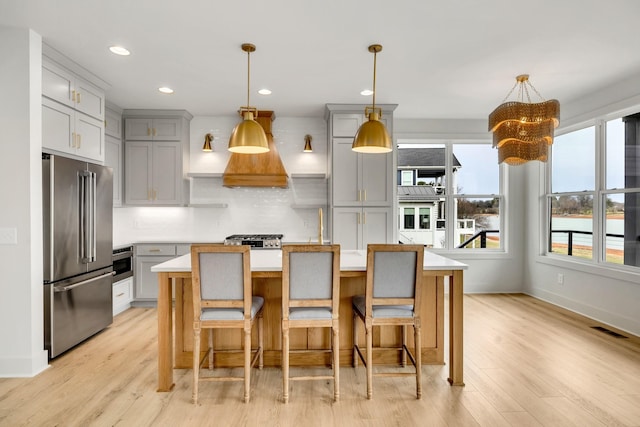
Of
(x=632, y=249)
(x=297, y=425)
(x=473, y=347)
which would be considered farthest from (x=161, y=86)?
(x=632, y=249)

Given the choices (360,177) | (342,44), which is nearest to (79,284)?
(342,44)

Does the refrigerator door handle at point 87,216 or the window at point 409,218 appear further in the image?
the window at point 409,218

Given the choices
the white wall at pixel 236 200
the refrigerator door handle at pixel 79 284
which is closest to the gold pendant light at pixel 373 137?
the white wall at pixel 236 200

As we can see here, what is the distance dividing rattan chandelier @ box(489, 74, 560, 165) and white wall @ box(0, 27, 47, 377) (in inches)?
152

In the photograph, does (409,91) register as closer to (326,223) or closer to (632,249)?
(326,223)

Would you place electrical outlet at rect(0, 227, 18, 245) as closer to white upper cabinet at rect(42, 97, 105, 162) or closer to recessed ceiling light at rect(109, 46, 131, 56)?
white upper cabinet at rect(42, 97, 105, 162)

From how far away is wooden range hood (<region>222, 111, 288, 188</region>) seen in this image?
4746mm

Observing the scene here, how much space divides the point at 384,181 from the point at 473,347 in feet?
7.22

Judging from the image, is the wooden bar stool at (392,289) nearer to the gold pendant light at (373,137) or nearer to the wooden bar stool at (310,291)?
the wooden bar stool at (310,291)

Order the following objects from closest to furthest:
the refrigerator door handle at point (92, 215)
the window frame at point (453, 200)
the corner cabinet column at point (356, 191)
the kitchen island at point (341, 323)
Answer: the kitchen island at point (341, 323)
the refrigerator door handle at point (92, 215)
the corner cabinet column at point (356, 191)
the window frame at point (453, 200)

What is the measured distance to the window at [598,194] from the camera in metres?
3.86

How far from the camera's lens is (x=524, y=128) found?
3.29 m

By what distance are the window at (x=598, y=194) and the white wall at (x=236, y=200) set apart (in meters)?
3.16

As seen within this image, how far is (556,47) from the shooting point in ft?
9.82
